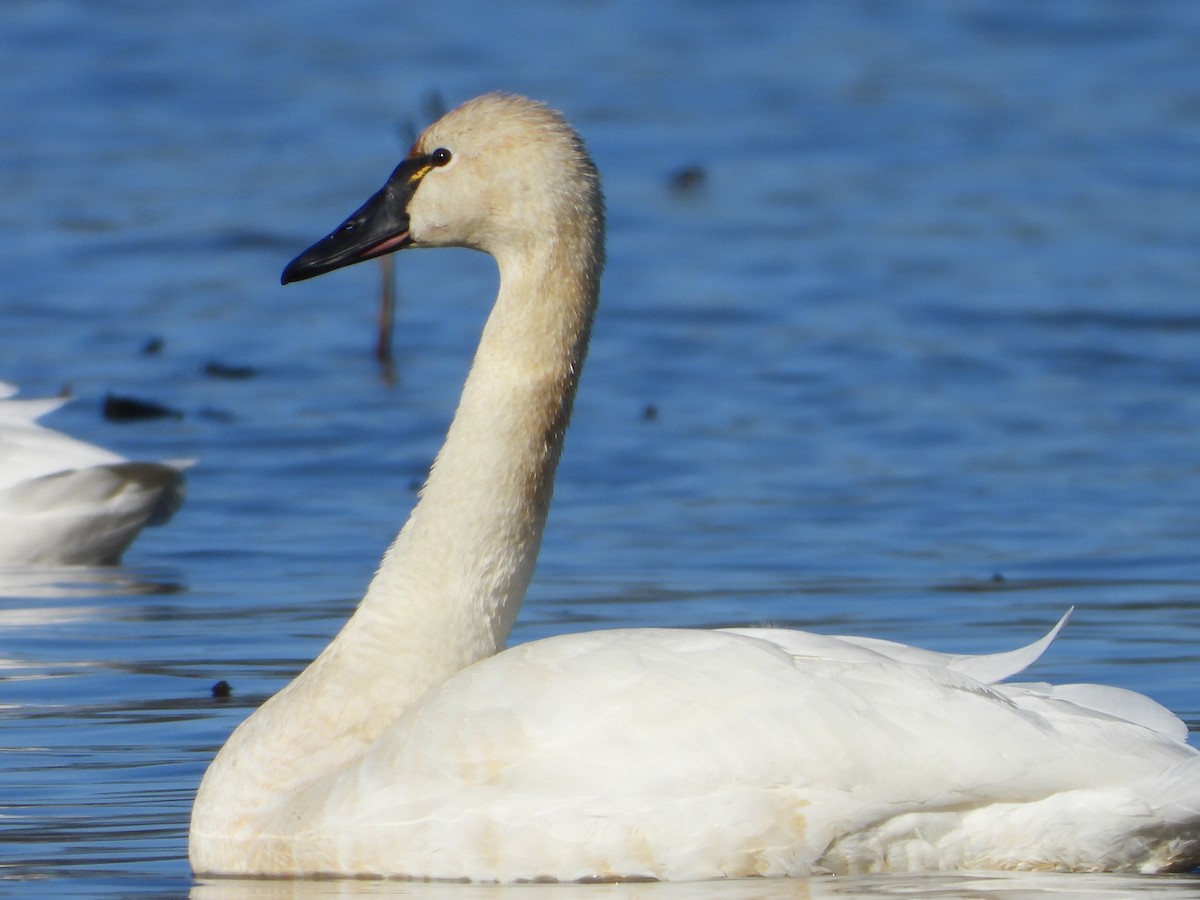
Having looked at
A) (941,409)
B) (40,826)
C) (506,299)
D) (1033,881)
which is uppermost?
(506,299)

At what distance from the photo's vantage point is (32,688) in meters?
7.33

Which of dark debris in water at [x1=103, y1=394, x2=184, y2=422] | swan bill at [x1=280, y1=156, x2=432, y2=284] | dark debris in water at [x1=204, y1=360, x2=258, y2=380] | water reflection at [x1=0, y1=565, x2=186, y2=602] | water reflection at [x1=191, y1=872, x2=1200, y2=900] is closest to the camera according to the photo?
water reflection at [x1=191, y1=872, x2=1200, y2=900]

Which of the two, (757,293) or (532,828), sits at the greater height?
(532,828)

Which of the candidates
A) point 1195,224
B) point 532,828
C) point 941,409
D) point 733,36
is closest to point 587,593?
point 532,828

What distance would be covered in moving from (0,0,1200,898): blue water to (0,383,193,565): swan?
174mm

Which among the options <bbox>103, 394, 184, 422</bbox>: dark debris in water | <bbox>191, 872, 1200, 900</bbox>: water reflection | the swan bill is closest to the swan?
<bbox>103, 394, 184, 422</bbox>: dark debris in water

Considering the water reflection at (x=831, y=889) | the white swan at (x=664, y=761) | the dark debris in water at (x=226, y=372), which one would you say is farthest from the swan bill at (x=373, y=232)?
the dark debris in water at (x=226, y=372)

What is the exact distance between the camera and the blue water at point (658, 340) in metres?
7.91

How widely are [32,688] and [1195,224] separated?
1212 cm

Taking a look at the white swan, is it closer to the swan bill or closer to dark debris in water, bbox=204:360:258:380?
the swan bill

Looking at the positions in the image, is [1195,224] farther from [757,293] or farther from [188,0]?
[188,0]

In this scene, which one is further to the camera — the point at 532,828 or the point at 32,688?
the point at 32,688

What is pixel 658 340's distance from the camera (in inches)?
586

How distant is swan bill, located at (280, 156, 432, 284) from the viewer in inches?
244
